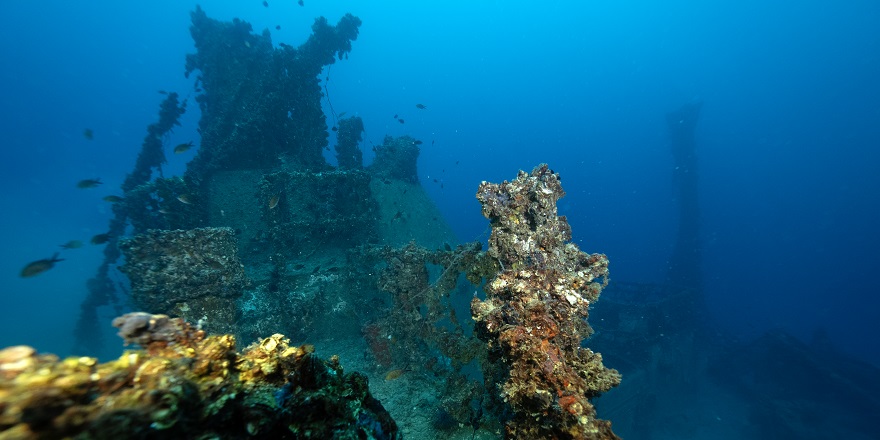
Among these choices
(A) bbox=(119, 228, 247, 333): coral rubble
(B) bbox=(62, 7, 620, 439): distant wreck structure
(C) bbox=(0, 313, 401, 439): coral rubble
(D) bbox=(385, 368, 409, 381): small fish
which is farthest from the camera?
(D) bbox=(385, 368, 409, 381): small fish

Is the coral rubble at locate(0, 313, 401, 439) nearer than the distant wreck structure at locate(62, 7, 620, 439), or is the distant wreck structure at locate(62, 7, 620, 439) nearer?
the coral rubble at locate(0, 313, 401, 439)

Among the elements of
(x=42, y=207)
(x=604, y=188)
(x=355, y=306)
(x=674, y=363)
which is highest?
(x=604, y=188)

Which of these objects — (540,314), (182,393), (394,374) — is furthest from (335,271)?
(182,393)

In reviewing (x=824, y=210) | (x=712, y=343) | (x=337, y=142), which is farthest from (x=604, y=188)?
(x=337, y=142)

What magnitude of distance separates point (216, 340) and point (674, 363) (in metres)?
23.9

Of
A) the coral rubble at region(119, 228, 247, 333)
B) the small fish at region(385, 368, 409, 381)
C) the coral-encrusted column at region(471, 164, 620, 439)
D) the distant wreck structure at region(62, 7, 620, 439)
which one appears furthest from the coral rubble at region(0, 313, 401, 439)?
the coral rubble at region(119, 228, 247, 333)

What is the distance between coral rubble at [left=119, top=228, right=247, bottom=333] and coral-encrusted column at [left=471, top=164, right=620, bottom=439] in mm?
5705

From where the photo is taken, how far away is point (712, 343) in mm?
25281

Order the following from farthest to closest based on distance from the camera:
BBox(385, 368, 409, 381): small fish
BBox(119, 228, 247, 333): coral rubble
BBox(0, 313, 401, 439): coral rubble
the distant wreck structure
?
BBox(385, 368, 409, 381): small fish → BBox(119, 228, 247, 333): coral rubble → the distant wreck structure → BBox(0, 313, 401, 439): coral rubble

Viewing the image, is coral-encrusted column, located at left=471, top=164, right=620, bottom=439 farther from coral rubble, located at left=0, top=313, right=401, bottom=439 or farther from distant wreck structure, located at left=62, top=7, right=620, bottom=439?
coral rubble, located at left=0, top=313, right=401, bottom=439

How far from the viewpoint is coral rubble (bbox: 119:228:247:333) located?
651 cm

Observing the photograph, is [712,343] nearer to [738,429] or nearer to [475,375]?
[738,429]

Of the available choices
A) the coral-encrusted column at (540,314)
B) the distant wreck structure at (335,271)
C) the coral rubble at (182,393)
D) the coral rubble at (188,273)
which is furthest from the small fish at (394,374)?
the coral rubble at (182,393)

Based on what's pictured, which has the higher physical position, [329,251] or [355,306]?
[329,251]
